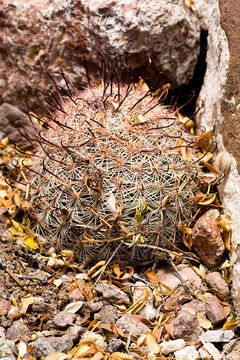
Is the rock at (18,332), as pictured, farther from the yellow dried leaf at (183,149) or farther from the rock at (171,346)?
the yellow dried leaf at (183,149)

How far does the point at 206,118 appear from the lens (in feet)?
9.46

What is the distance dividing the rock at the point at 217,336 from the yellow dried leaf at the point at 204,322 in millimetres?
38

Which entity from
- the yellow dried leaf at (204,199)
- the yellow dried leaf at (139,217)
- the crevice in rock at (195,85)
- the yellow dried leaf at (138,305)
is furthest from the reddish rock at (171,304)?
the crevice in rock at (195,85)

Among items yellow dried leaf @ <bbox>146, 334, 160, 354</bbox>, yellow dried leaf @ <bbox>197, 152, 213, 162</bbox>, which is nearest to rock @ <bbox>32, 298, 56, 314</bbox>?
yellow dried leaf @ <bbox>146, 334, 160, 354</bbox>

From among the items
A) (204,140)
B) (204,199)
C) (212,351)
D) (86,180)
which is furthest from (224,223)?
(86,180)

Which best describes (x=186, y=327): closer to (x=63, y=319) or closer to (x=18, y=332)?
(x=63, y=319)

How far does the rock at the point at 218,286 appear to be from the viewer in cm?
241

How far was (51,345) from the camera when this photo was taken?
200 cm

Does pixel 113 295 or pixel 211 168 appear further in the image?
pixel 211 168

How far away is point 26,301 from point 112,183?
0.75 meters

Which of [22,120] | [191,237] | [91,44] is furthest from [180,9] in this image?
[191,237]

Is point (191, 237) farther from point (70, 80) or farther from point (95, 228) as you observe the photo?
point (70, 80)

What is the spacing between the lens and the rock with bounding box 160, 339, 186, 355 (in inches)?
83.0

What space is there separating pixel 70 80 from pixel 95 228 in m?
1.27
